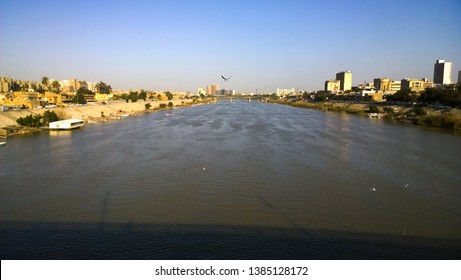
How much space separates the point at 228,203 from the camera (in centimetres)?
438

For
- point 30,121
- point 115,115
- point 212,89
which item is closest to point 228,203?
point 30,121

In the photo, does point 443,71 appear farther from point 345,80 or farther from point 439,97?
point 439,97

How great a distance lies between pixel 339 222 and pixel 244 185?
1.68 metres

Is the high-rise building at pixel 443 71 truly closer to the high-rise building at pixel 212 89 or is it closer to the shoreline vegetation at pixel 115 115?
the shoreline vegetation at pixel 115 115

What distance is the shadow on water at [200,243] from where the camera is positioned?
3098mm

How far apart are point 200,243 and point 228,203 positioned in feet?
3.73

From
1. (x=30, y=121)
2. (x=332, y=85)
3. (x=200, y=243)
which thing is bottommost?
(x=200, y=243)

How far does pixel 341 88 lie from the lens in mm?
60125

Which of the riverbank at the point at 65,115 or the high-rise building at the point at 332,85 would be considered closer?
the riverbank at the point at 65,115

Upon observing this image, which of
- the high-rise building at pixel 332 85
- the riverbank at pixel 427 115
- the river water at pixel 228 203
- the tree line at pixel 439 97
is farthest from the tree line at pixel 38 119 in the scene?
the high-rise building at pixel 332 85

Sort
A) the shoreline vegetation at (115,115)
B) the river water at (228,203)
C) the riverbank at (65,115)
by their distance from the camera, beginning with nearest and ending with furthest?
1. the river water at (228,203)
2. the riverbank at (65,115)
3. the shoreline vegetation at (115,115)

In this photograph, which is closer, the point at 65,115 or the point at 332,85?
the point at 65,115

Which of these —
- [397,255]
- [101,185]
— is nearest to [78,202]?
[101,185]

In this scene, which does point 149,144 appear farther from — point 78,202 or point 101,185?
point 78,202
